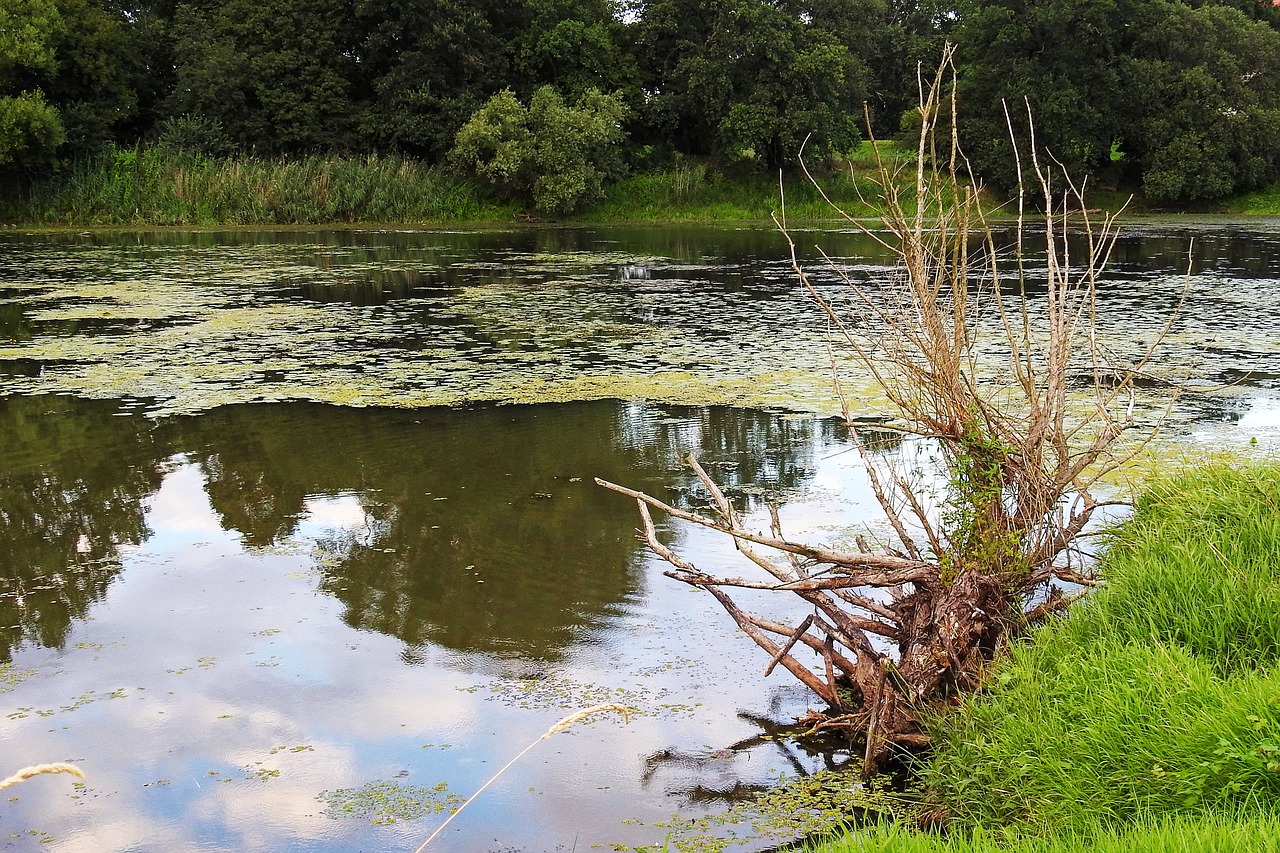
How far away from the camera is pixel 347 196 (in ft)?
96.9

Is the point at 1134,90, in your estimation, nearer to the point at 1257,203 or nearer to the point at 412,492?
the point at 1257,203

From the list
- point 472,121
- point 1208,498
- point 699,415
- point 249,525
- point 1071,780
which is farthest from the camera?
point 472,121

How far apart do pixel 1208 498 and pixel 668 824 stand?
2412 millimetres

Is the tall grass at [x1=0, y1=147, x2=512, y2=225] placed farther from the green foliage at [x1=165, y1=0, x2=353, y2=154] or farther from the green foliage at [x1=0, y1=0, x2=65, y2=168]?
the green foliage at [x1=165, y1=0, x2=353, y2=154]

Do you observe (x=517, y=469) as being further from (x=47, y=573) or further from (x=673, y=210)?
(x=673, y=210)

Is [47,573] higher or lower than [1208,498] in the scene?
lower

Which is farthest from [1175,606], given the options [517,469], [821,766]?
[517,469]

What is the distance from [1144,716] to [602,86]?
34472mm

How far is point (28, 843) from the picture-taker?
10.8 feet

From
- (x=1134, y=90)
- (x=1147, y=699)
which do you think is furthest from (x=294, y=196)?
(x=1147, y=699)

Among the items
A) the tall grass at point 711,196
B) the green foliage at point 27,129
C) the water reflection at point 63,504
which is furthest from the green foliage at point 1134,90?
the water reflection at point 63,504

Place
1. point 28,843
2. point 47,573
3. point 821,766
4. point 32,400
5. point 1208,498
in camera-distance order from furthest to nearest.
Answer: point 32,400 < point 47,573 < point 1208,498 < point 821,766 < point 28,843

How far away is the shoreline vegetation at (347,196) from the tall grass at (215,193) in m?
0.03

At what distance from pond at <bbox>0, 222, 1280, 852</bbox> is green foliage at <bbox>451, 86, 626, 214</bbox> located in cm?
1757
